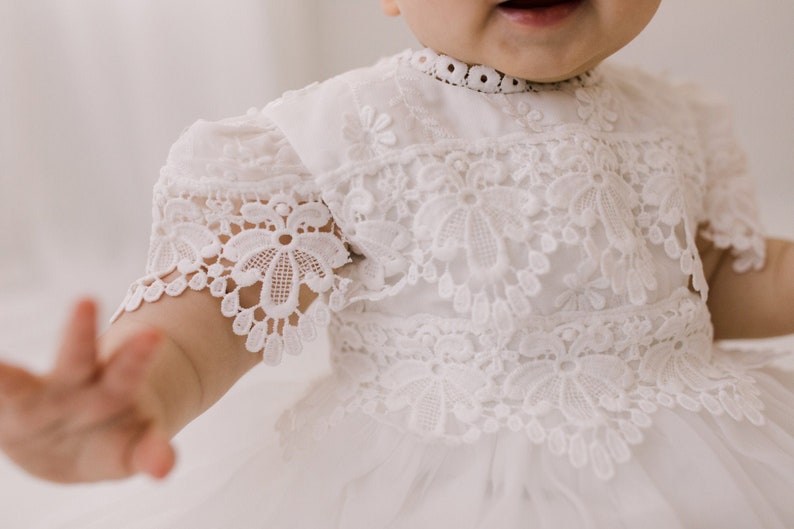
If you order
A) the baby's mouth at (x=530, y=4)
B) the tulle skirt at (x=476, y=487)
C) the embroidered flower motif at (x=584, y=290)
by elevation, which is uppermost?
the baby's mouth at (x=530, y=4)

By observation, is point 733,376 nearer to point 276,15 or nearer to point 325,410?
point 325,410

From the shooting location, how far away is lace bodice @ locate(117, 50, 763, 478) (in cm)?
57

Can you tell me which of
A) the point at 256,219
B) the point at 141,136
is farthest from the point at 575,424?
the point at 141,136

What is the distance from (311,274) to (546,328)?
19cm

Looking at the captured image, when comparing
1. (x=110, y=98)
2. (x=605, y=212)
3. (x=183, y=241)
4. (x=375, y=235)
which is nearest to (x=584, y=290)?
(x=605, y=212)

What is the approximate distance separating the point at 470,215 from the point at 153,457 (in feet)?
0.98

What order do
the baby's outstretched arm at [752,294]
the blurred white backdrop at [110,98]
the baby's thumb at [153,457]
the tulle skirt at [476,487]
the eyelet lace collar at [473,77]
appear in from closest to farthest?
the baby's thumb at [153,457], the tulle skirt at [476,487], the eyelet lace collar at [473,77], the baby's outstretched arm at [752,294], the blurred white backdrop at [110,98]

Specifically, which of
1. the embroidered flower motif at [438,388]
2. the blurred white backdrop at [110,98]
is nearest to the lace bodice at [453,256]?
the embroidered flower motif at [438,388]

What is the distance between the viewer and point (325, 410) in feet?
2.07

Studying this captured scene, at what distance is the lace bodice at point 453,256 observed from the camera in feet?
1.86

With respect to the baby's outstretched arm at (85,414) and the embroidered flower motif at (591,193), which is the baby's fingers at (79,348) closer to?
the baby's outstretched arm at (85,414)

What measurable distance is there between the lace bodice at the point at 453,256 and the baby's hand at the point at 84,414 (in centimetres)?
15

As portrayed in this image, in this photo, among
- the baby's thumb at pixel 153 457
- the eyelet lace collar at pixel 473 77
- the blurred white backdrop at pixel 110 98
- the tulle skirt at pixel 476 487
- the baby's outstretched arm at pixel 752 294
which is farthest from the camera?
the blurred white backdrop at pixel 110 98

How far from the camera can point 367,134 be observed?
0.60 meters
